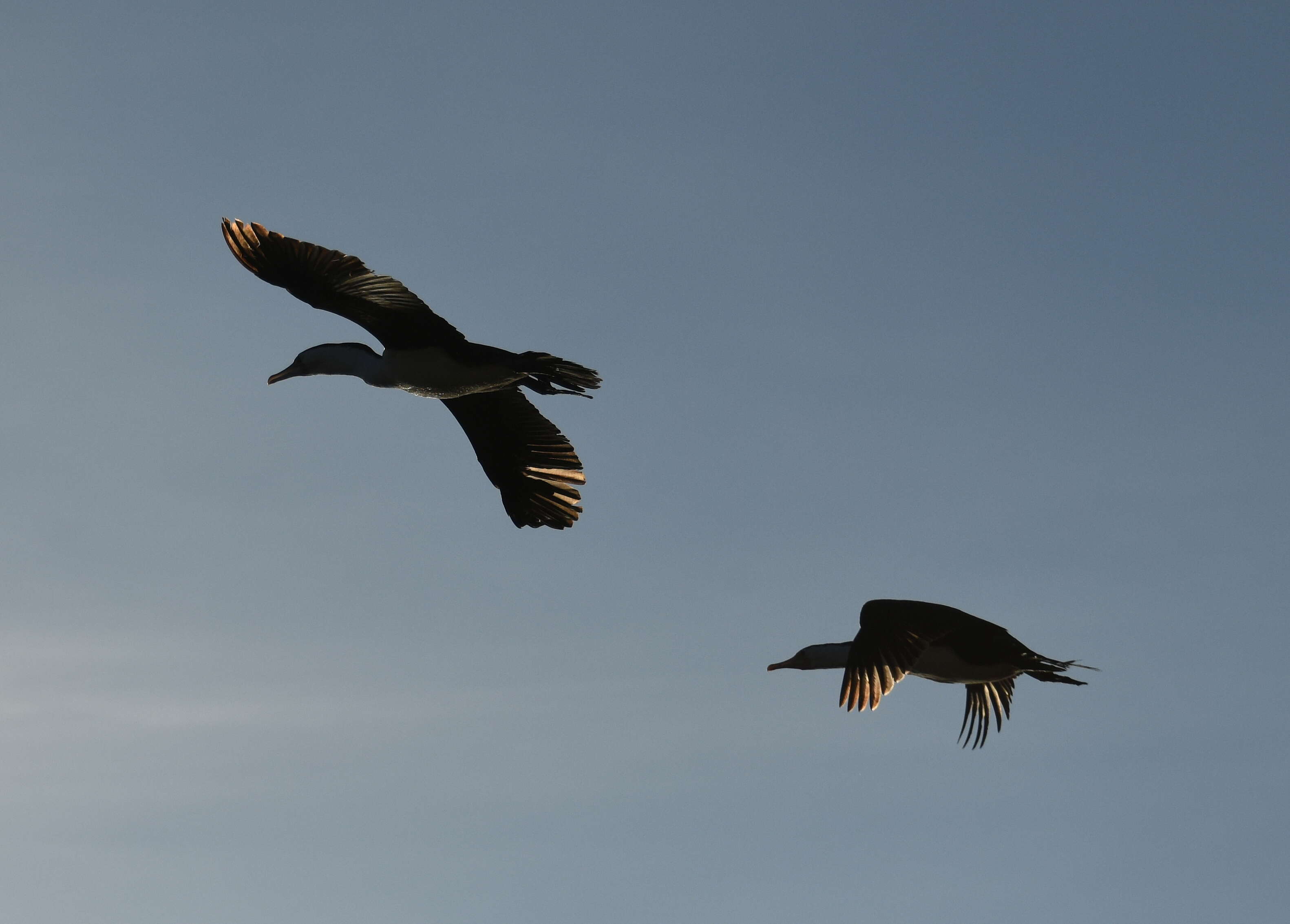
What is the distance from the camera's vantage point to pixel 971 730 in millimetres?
9812

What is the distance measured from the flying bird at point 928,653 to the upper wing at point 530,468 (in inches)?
136

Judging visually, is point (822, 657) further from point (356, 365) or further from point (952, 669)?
point (356, 365)

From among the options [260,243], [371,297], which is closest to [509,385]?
[371,297]

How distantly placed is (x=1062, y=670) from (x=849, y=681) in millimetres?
1663

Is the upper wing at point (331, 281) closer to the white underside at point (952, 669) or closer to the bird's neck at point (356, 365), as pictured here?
the bird's neck at point (356, 365)

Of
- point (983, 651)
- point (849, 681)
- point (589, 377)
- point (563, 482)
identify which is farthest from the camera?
point (563, 482)

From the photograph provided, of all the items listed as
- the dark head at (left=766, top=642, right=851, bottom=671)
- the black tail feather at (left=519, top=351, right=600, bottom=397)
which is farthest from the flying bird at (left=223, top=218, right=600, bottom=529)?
the dark head at (left=766, top=642, right=851, bottom=671)

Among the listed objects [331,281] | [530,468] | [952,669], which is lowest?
[952,669]

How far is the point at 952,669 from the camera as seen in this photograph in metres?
8.85

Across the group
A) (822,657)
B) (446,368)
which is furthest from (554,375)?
(822,657)

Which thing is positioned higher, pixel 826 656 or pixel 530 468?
pixel 530 468

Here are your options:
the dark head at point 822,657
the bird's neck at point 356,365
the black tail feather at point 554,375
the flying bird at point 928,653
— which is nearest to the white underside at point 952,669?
the flying bird at point 928,653

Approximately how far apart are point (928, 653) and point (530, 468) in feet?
13.2

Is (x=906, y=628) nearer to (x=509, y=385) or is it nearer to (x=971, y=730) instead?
(x=971, y=730)
